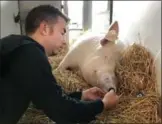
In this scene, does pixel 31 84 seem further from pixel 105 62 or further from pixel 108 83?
pixel 105 62

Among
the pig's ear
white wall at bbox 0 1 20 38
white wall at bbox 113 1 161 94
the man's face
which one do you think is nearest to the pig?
the pig's ear

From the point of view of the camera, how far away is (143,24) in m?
1.62

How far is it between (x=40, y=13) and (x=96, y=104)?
437 mm

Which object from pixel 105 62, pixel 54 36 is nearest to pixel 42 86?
pixel 54 36

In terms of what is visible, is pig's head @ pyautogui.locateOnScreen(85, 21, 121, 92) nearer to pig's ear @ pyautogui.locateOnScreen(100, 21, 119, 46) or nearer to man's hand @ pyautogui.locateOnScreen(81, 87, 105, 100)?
pig's ear @ pyautogui.locateOnScreen(100, 21, 119, 46)

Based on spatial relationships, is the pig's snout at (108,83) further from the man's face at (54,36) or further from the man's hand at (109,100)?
the man's face at (54,36)

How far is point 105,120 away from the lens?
1.36m

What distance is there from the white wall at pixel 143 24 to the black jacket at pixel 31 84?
0.48m

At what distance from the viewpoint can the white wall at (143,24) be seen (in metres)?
1.42

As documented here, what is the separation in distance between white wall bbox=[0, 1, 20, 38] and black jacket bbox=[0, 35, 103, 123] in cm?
135

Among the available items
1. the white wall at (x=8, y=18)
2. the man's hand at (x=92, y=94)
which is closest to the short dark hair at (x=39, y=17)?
the man's hand at (x=92, y=94)

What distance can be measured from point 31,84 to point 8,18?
1.63m

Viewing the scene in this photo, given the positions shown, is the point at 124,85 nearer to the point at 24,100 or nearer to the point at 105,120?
the point at 105,120

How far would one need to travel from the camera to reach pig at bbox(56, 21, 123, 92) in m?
1.57
